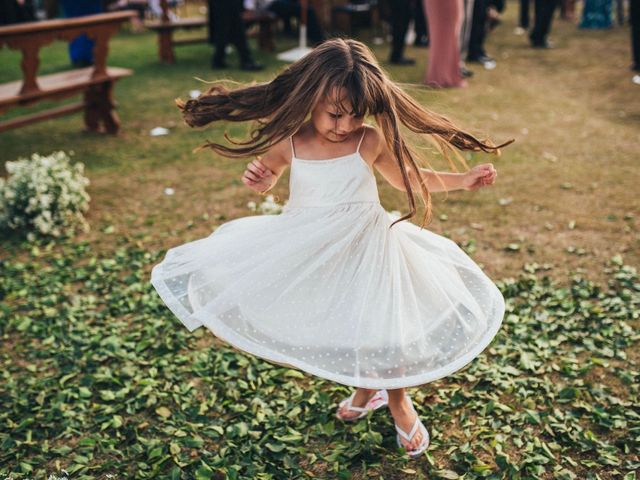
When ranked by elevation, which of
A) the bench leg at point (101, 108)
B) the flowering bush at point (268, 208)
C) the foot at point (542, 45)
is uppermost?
the foot at point (542, 45)

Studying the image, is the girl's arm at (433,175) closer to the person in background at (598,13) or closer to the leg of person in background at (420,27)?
the leg of person in background at (420,27)

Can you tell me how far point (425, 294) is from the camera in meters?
2.62

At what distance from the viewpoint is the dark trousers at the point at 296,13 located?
39.5 feet

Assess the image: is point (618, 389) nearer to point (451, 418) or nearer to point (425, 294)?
point (451, 418)

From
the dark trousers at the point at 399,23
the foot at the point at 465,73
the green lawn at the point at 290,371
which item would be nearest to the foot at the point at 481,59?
the foot at the point at 465,73

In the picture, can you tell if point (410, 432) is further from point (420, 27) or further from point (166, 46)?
point (420, 27)

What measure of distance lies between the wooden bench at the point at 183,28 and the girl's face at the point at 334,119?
8.52m

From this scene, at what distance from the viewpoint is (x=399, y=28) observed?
998cm

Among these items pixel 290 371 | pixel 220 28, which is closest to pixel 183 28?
pixel 220 28

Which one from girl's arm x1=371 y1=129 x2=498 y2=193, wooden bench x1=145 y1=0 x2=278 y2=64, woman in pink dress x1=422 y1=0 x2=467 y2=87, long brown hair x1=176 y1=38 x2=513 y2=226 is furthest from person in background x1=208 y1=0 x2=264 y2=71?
girl's arm x1=371 y1=129 x2=498 y2=193

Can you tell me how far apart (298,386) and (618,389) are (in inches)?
62.7

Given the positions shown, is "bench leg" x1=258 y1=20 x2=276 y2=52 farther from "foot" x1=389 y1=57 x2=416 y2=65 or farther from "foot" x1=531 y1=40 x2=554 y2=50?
"foot" x1=531 y1=40 x2=554 y2=50

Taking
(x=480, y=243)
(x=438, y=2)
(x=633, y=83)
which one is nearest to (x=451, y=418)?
(x=480, y=243)

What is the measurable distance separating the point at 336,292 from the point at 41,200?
3285mm
